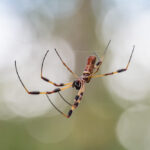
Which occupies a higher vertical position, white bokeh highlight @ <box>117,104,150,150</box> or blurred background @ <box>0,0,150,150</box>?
blurred background @ <box>0,0,150,150</box>

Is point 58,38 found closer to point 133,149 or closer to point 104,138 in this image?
point 104,138

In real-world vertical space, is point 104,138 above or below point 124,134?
above

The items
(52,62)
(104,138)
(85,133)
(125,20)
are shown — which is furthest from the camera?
(125,20)

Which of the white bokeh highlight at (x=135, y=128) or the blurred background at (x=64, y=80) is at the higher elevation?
the blurred background at (x=64, y=80)

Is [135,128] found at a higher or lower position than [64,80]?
lower

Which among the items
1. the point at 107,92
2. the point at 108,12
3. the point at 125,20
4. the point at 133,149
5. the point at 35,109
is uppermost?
the point at 108,12

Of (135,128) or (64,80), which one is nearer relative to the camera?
(64,80)

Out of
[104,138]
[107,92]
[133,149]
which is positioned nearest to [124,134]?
[133,149]

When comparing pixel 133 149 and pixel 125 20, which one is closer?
pixel 133 149
